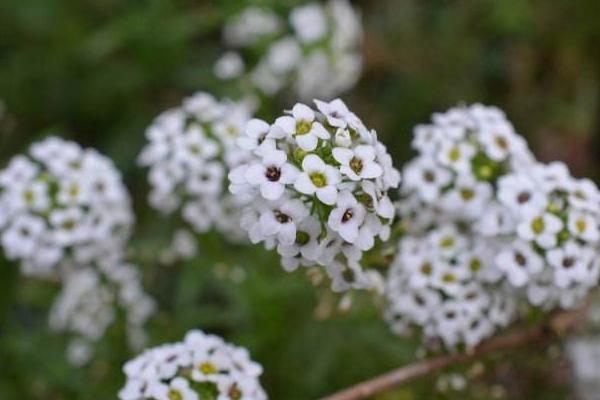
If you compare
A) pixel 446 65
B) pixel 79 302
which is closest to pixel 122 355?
pixel 79 302

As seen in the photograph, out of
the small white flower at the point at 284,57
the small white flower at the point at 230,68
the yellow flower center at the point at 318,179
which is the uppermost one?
the small white flower at the point at 230,68

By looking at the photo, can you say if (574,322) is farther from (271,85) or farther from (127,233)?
(271,85)

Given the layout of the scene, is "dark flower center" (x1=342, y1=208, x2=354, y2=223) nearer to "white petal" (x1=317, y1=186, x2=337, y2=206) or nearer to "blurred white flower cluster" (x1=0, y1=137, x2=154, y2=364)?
"white petal" (x1=317, y1=186, x2=337, y2=206)

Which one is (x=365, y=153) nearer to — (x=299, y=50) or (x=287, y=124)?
(x=287, y=124)

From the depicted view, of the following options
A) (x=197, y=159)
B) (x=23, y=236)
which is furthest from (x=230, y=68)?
(x=23, y=236)

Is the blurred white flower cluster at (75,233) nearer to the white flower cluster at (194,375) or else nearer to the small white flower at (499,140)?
the white flower cluster at (194,375)

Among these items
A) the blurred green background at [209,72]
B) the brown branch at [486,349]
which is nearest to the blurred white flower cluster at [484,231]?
the brown branch at [486,349]

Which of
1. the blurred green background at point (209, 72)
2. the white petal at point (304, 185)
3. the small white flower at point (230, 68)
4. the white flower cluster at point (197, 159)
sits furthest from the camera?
the blurred green background at point (209, 72)
